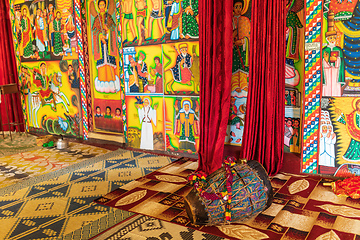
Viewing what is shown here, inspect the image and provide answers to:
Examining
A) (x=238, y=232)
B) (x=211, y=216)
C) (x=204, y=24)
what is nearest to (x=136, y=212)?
(x=211, y=216)

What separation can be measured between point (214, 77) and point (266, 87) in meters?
0.61

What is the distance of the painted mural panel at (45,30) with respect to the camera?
5.11 m

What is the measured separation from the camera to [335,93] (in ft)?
10.3

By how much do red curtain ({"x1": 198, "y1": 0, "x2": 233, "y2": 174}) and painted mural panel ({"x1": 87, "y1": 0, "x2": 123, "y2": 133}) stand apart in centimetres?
163

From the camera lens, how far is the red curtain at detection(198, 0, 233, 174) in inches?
132

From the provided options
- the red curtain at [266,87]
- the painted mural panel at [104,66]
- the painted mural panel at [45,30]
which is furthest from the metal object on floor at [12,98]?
the red curtain at [266,87]

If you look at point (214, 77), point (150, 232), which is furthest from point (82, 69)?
point (150, 232)

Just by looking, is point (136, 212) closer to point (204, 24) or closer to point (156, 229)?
point (156, 229)

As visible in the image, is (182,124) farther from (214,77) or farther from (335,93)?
(335,93)

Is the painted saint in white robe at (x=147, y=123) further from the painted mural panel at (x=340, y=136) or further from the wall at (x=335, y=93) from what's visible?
the painted mural panel at (x=340, y=136)

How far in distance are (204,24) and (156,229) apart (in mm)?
2333

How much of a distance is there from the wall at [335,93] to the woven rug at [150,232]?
5.81 feet

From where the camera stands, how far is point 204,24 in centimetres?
343

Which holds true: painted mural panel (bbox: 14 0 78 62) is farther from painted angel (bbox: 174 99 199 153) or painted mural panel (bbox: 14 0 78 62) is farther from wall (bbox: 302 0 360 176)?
wall (bbox: 302 0 360 176)
